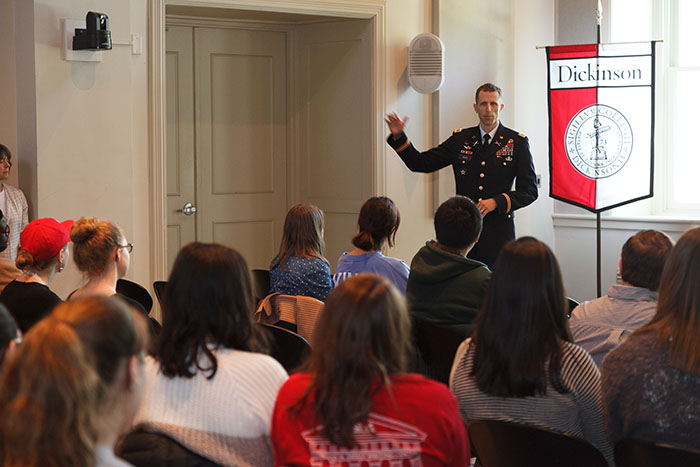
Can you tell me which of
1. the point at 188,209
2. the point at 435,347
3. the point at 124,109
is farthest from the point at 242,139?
the point at 435,347

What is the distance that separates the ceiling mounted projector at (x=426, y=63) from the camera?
18.2 ft

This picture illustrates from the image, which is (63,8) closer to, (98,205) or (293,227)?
(98,205)

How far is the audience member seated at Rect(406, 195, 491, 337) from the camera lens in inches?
111

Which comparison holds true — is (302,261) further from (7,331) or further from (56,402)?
(56,402)

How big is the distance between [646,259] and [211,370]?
132cm

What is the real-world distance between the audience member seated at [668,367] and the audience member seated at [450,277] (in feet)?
2.92

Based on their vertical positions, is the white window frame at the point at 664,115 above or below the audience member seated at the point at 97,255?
above

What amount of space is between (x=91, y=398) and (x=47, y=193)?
3913mm

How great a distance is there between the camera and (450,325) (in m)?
2.86

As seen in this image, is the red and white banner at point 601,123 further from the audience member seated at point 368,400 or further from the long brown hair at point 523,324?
the audience member seated at point 368,400

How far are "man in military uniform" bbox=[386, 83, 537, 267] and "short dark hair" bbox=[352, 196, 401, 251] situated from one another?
1.28m

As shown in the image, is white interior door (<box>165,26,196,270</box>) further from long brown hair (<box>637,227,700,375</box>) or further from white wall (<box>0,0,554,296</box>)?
long brown hair (<box>637,227,700,375</box>)

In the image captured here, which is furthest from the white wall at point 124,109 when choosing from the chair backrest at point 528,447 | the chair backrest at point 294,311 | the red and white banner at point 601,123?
the chair backrest at point 528,447

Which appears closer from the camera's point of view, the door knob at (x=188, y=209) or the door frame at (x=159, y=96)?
the door frame at (x=159, y=96)
